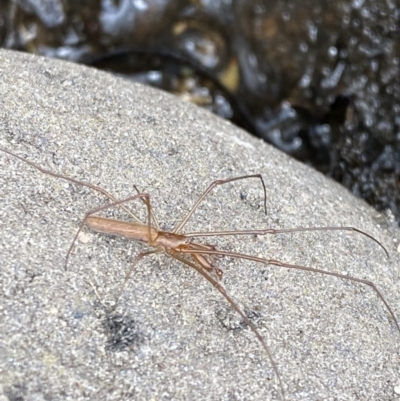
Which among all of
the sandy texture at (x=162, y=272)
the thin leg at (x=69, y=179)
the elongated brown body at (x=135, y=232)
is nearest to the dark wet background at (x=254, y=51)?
the sandy texture at (x=162, y=272)

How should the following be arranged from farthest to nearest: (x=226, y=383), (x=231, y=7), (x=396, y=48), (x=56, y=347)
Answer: (x=231, y=7)
(x=396, y=48)
(x=226, y=383)
(x=56, y=347)

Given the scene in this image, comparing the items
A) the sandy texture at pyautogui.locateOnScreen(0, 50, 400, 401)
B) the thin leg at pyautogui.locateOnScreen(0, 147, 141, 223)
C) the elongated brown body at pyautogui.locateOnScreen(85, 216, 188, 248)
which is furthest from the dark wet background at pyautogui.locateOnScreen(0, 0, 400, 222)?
the thin leg at pyautogui.locateOnScreen(0, 147, 141, 223)

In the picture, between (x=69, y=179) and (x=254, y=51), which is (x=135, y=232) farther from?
(x=254, y=51)

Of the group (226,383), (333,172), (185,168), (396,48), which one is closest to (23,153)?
(185,168)

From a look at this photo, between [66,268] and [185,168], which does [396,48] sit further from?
[66,268]

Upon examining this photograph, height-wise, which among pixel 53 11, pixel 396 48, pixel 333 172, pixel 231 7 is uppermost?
pixel 396 48
